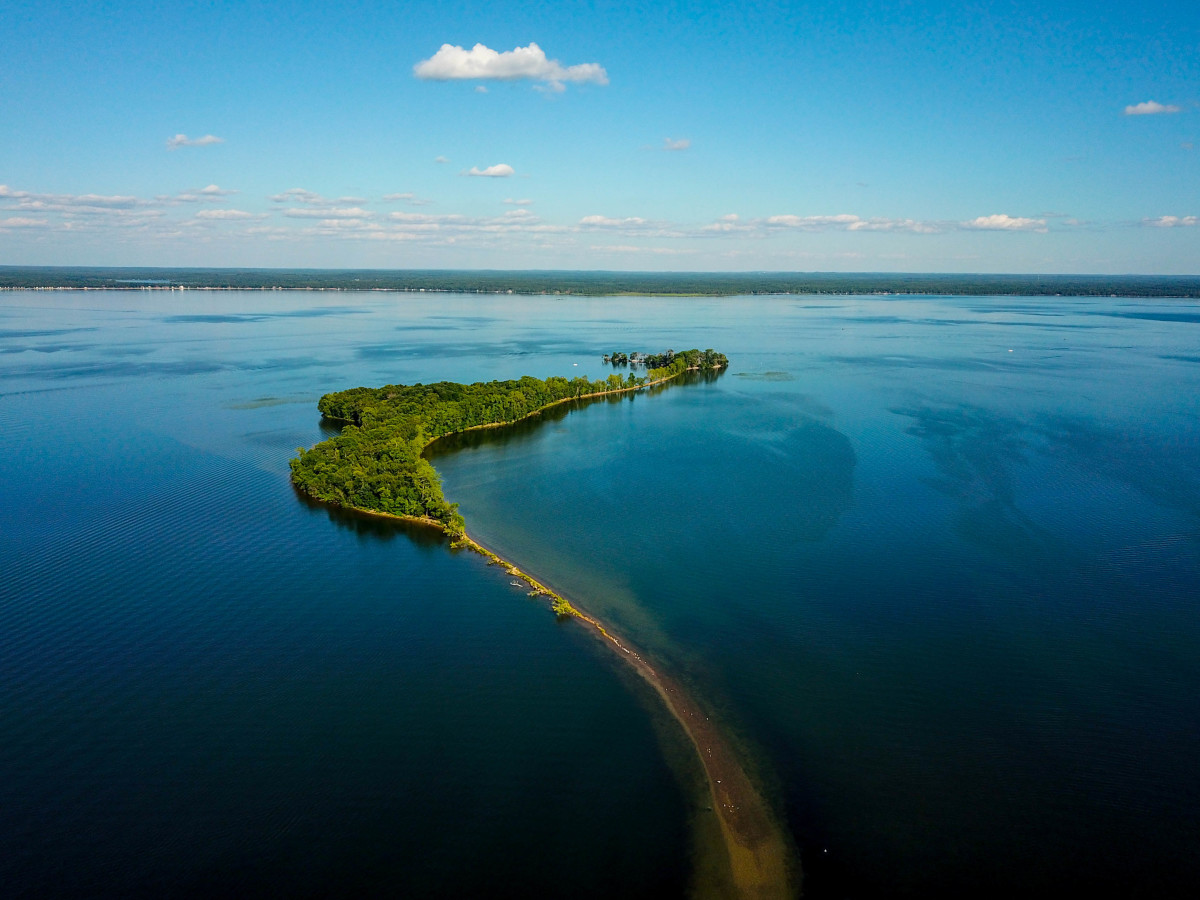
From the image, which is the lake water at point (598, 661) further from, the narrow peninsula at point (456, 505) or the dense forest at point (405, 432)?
the dense forest at point (405, 432)

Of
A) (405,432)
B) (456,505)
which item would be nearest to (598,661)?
(456,505)

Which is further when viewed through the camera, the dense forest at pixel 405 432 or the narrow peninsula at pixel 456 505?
the dense forest at pixel 405 432

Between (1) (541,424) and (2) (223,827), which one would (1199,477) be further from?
(2) (223,827)

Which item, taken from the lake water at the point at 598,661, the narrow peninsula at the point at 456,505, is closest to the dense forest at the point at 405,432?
the narrow peninsula at the point at 456,505

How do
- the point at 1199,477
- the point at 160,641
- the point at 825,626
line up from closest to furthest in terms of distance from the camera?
the point at 160,641 → the point at 825,626 → the point at 1199,477

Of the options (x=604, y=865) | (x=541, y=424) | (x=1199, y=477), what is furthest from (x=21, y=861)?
(x=1199, y=477)

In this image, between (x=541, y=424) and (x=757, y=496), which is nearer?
(x=757, y=496)

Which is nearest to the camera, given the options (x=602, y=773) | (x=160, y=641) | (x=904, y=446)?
(x=602, y=773)
